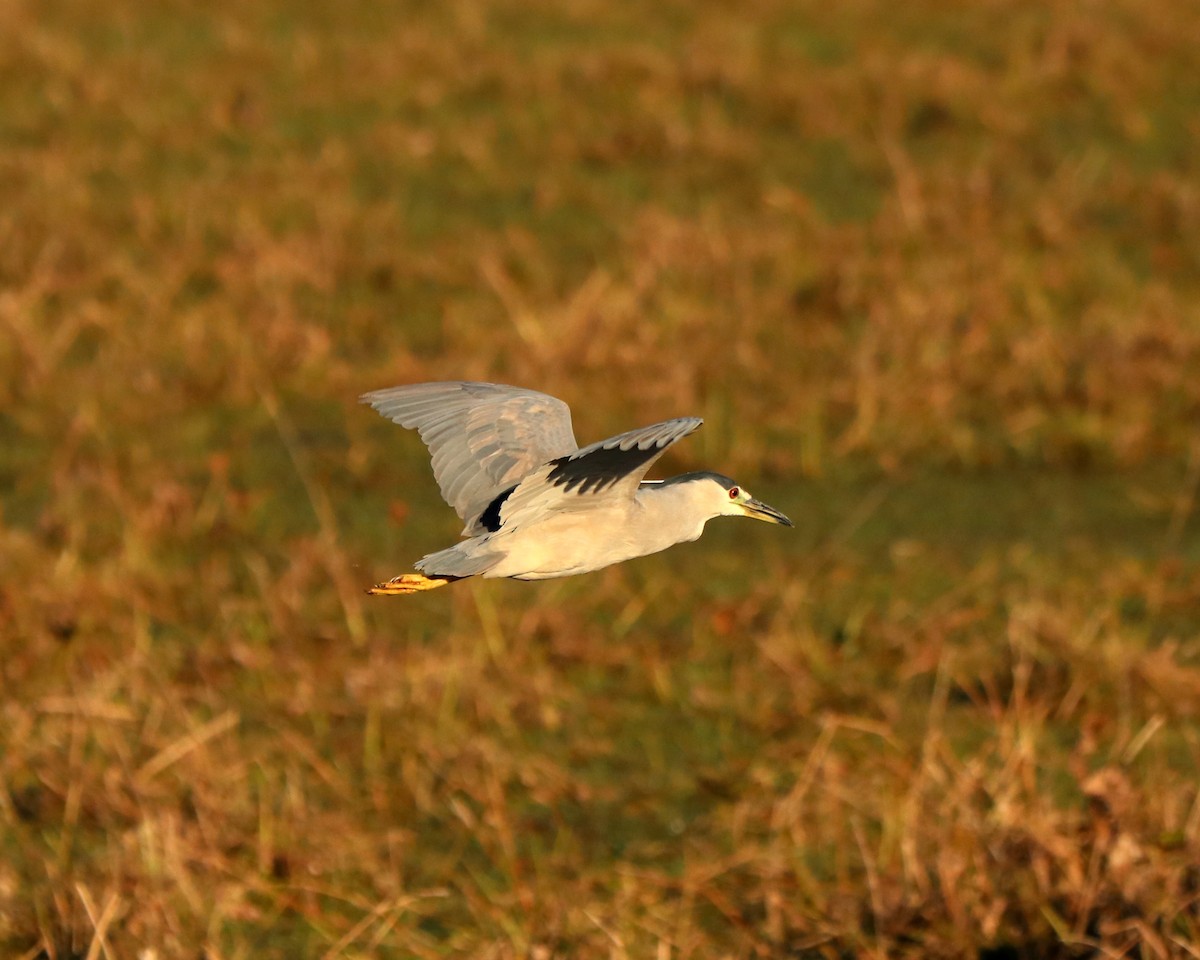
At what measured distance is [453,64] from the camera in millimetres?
10023

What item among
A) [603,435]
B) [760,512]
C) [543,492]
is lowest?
[603,435]

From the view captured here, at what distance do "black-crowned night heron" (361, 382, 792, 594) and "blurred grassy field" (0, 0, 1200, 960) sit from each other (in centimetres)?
129

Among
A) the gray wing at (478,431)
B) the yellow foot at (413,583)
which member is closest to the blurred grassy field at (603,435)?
the gray wing at (478,431)

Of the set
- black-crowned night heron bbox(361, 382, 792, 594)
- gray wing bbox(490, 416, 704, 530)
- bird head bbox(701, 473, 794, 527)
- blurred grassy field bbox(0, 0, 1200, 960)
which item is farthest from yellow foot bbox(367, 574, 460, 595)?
blurred grassy field bbox(0, 0, 1200, 960)

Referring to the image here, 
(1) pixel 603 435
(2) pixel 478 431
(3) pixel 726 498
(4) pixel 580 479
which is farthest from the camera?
(1) pixel 603 435

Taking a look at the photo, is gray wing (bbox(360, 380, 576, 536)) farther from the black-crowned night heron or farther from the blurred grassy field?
the blurred grassy field

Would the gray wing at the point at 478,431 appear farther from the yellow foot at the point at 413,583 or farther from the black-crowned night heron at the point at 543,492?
the yellow foot at the point at 413,583

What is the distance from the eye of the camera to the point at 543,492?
2.48 metres

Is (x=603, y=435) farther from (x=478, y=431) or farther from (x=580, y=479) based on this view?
(x=580, y=479)

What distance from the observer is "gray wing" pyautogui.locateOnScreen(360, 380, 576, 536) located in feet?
8.98

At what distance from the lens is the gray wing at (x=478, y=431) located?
2736mm

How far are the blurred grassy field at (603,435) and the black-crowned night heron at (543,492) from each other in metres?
1.29

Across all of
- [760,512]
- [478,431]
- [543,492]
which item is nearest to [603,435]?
[478,431]

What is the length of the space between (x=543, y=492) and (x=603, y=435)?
179 inches
